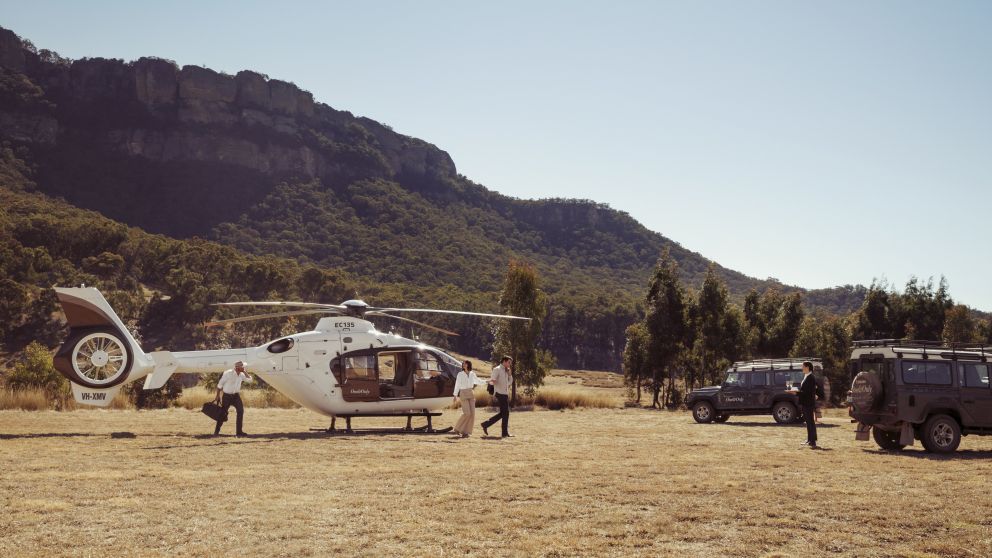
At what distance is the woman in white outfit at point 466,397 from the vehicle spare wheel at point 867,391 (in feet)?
26.8

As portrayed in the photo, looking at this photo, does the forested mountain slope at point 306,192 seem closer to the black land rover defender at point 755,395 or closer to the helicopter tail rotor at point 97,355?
the black land rover defender at point 755,395

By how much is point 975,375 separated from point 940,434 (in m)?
1.46

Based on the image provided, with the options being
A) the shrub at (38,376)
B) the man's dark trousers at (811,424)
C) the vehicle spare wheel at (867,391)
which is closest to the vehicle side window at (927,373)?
the vehicle spare wheel at (867,391)

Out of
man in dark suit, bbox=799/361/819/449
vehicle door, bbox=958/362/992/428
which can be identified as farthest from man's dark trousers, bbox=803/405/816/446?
vehicle door, bbox=958/362/992/428

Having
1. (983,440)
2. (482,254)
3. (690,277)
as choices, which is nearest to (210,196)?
(482,254)

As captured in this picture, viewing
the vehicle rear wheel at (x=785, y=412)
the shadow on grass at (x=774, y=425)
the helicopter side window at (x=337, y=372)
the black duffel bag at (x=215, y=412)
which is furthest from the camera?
the vehicle rear wheel at (x=785, y=412)

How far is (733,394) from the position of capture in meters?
23.4

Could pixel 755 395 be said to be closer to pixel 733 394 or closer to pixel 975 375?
→ pixel 733 394

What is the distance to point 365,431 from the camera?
62.6ft

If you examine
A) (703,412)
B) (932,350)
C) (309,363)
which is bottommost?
(703,412)

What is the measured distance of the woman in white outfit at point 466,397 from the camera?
17.7 m

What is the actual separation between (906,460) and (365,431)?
1205 cm

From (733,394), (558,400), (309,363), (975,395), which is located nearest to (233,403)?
(309,363)

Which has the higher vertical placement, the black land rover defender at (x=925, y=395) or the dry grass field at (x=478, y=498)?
the black land rover defender at (x=925, y=395)
